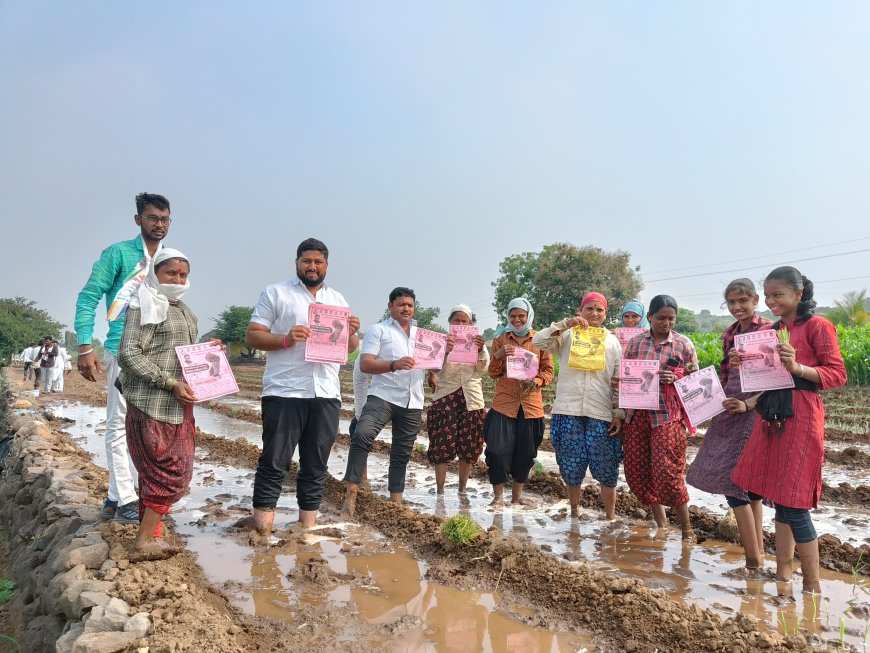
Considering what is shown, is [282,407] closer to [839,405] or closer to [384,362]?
[384,362]

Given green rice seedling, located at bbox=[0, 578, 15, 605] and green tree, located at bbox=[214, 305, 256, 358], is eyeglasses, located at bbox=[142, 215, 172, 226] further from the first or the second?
green tree, located at bbox=[214, 305, 256, 358]

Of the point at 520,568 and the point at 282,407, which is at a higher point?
the point at 282,407

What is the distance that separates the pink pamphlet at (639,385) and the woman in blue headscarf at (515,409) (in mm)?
970

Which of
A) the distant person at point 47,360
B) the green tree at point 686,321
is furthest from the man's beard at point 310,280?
the green tree at point 686,321

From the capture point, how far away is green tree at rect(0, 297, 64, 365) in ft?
141

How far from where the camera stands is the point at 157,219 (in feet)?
13.1

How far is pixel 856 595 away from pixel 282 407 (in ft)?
11.7

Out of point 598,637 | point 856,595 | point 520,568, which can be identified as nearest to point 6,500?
point 520,568

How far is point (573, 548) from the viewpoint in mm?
4367

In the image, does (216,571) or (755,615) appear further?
(216,571)

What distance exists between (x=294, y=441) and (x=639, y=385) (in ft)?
8.04

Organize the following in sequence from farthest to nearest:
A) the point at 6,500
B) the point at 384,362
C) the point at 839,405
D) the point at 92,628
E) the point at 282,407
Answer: the point at 839,405 → the point at 6,500 → the point at 384,362 → the point at 282,407 → the point at 92,628

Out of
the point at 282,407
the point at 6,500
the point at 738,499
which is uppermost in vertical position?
the point at 282,407

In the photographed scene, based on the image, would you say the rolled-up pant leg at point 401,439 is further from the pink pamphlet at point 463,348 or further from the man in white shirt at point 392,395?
the pink pamphlet at point 463,348
